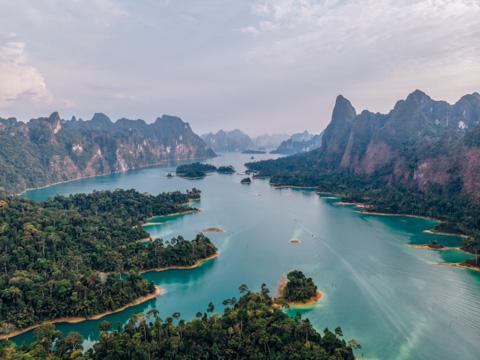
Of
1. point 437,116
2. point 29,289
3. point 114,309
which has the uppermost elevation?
point 437,116

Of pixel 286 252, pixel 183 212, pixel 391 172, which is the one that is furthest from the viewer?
pixel 391 172

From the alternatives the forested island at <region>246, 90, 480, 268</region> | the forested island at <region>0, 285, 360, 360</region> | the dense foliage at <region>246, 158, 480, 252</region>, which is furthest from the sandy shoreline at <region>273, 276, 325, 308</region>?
the forested island at <region>246, 90, 480, 268</region>

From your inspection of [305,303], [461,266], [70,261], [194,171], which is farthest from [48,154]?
[461,266]

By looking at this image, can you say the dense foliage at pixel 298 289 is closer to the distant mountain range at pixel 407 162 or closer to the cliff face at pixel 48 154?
the distant mountain range at pixel 407 162

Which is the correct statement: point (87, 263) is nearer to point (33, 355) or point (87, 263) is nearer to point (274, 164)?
point (33, 355)

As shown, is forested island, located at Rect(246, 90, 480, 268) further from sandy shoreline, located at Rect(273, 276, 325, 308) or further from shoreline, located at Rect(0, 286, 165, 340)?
shoreline, located at Rect(0, 286, 165, 340)

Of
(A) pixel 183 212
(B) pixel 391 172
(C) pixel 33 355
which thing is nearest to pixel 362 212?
(B) pixel 391 172

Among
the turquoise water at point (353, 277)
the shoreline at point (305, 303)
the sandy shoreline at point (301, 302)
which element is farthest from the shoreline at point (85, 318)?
the shoreline at point (305, 303)
